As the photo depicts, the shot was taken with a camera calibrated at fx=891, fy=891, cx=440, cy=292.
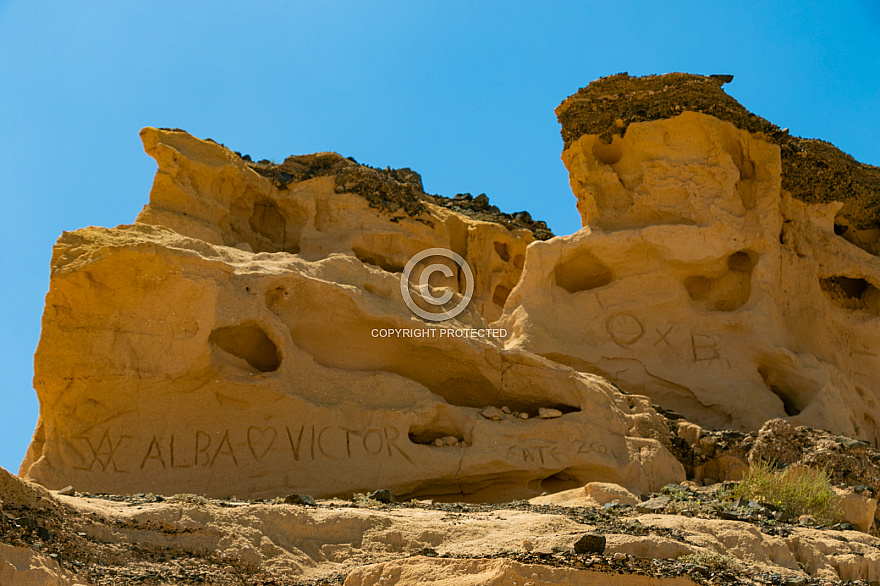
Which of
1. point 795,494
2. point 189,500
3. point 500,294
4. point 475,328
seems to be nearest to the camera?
point 189,500

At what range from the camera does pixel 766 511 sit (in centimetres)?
674

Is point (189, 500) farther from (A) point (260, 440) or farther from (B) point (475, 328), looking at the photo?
(B) point (475, 328)

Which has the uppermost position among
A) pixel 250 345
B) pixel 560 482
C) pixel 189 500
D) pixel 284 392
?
pixel 250 345

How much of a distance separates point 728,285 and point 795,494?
558 centimetres

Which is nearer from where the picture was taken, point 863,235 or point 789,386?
point 789,386

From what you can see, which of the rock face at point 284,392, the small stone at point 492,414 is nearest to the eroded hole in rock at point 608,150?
the rock face at point 284,392

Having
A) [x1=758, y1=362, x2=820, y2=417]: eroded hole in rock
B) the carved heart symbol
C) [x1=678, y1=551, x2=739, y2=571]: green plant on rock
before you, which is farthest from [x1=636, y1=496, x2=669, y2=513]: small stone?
[x1=758, y1=362, x2=820, y2=417]: eroded hole in rock

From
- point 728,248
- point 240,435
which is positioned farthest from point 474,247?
point 240,435

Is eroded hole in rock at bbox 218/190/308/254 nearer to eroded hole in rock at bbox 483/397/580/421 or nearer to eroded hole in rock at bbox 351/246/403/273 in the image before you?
eroded hole in rock at bbox 351/246/403/273

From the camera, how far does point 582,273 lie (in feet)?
42.6

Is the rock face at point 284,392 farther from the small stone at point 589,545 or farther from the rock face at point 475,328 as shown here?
the small stone at point 589,545

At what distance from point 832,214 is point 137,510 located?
452 inches

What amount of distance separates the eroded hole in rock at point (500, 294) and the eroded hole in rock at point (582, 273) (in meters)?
6.43

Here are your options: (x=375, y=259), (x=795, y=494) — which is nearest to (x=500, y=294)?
(x=375, y=259)
